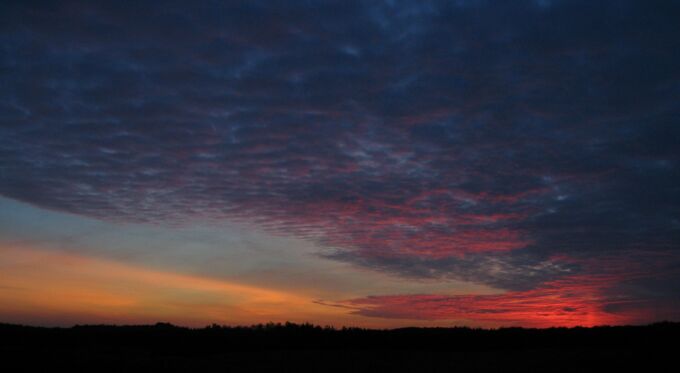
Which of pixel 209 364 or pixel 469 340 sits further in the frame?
pixel 469 340

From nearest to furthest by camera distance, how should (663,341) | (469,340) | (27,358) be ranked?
1. (27,358)
2. (663,341)
3. (469,340)

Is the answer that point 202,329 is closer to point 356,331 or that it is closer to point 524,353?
point 356,331

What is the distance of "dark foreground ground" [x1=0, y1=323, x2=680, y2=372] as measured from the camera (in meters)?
19.7

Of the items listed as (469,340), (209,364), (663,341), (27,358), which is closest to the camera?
Result: (27,358)

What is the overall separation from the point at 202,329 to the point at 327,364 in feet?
35.6

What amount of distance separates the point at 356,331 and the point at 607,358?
516 inches

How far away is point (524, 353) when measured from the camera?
23.6 metres

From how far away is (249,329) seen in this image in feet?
97.4

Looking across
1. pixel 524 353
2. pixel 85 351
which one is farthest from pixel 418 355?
pixel 85 351

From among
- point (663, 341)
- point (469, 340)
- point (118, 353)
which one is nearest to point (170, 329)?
point (118, 353)

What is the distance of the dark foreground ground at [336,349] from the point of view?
777 inches

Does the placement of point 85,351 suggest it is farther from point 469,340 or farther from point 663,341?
point 663,341

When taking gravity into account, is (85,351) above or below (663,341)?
below

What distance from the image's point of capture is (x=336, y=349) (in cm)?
2647
